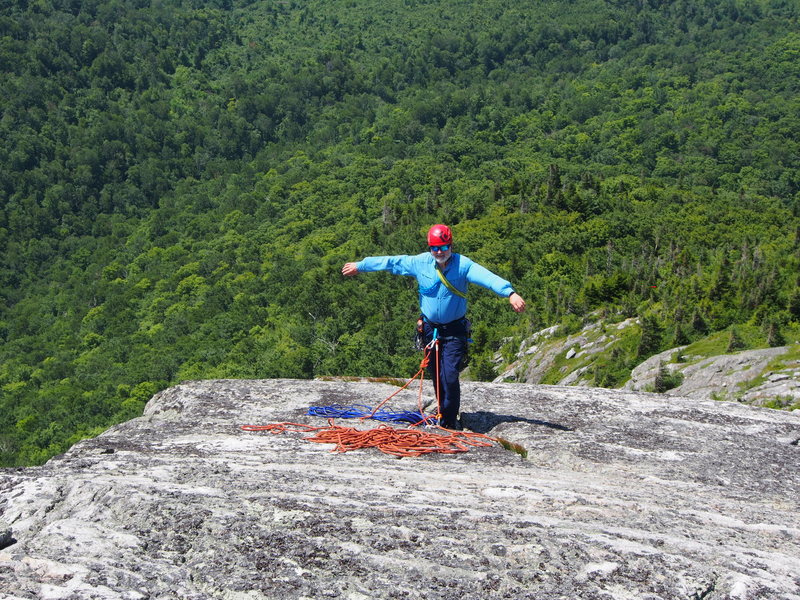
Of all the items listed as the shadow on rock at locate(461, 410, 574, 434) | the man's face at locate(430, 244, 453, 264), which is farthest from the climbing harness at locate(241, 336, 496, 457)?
the man's face at locate(430, 244, 453, 264)

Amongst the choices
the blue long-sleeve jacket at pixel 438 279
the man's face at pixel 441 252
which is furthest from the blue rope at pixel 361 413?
the man's face at pixel 441 252

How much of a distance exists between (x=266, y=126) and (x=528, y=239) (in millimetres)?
128498

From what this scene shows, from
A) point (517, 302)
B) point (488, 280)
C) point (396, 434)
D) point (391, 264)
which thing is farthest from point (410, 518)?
point (391, 264)

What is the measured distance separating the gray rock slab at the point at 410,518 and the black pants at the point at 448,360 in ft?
2.61

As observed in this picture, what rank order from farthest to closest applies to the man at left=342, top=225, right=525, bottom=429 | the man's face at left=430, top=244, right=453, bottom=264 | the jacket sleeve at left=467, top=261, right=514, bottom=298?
the man at left=342, top=225, right=525, bottom=429 < the man's face at left=430, top=244, right=453, bottom=264 < the jacket sleeve at left=467, top=261, right=514, bottom=298

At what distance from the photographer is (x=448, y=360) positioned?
29.9 feet

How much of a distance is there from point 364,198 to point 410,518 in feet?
379

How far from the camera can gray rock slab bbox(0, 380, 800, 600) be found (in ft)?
17.1

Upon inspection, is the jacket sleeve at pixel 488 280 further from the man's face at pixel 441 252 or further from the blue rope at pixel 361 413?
the blue rope at pixel 361 413

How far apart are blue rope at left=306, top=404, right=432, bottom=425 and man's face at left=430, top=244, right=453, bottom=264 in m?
2.06

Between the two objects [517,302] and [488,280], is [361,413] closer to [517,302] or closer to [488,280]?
[488,280]

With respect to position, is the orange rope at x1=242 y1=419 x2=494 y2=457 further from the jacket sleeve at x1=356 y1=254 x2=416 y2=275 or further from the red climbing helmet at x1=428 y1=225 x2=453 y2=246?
the red climbing helmet at x1=428 y1=225 x2=453 y2=246

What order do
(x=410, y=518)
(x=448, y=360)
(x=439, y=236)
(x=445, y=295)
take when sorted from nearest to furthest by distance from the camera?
Result: (x=410, y=518) < (x=439, y=236) < (x=445, y=295) < (x=448, y=360)

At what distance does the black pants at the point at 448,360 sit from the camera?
9086 millimetres
